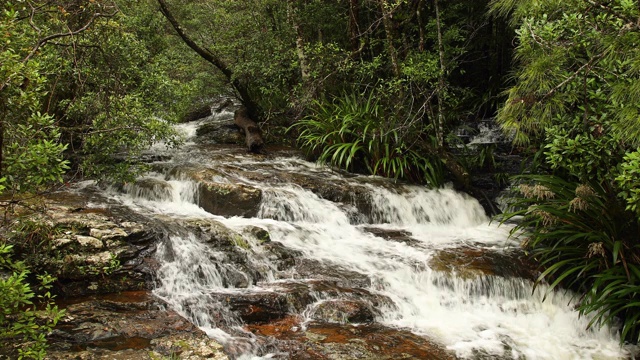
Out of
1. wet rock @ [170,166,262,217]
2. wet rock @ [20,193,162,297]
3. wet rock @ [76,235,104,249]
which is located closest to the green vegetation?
wet rock @ [20,193,162,297]

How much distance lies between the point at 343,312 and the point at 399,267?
1454mm

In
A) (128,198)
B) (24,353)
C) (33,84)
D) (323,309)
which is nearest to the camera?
(24,353)

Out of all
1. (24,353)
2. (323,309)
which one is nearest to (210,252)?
(323,309)

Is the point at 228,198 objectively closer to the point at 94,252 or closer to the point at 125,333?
the point at 94,252

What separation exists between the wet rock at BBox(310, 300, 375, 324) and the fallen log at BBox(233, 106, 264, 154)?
6220mm

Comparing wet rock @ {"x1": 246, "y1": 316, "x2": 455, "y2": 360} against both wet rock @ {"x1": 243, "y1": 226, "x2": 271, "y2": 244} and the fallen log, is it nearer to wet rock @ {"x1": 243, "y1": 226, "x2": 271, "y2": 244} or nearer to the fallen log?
wet rock @ {"x1": 243, "y1": 226, "x2": 271, "y2": 244}

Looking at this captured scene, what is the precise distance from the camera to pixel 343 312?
17.5 ft

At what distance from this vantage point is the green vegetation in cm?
408

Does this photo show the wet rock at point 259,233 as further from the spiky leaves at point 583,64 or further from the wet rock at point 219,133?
the wet rock at point 219,133

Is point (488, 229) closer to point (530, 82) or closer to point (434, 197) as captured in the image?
point (434, 197)

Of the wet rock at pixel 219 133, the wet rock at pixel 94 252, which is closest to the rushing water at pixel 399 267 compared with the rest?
the wet rock at pixel 94 252

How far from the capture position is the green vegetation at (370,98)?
408cm

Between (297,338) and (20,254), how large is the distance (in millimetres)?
3223

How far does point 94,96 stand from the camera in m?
7.30
